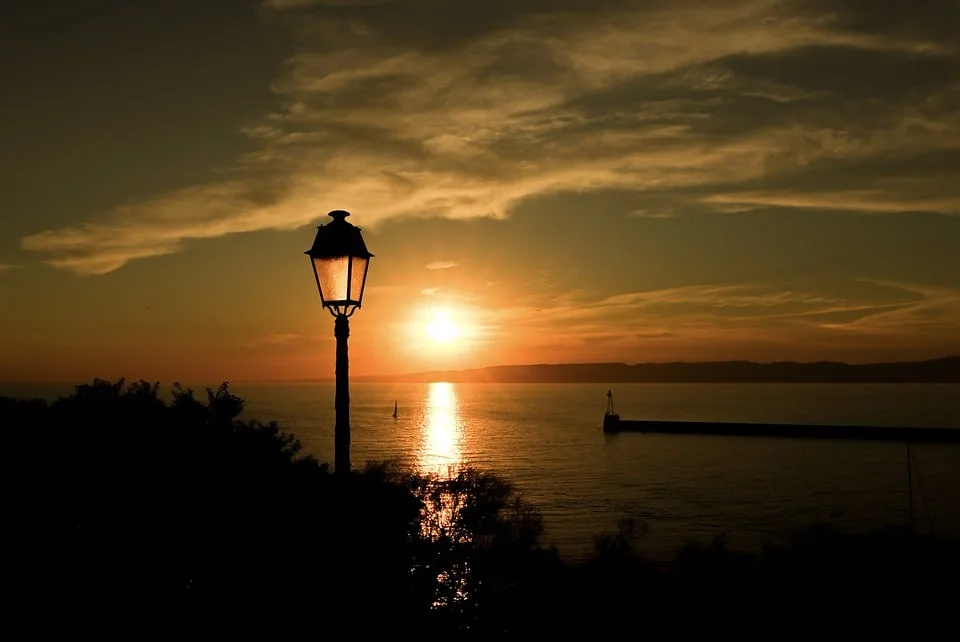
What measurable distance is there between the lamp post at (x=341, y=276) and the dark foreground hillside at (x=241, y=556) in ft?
3.41

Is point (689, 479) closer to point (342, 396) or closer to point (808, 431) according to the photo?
point (808, 431)

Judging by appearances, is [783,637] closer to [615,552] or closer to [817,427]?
[615,552]

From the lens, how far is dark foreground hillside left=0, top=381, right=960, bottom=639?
7391 millimetres

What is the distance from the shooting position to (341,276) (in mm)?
8164

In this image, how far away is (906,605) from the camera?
11.2 meters

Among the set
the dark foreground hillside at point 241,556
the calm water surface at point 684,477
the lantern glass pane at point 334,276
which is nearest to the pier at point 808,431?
the calm water surface at point 684,477

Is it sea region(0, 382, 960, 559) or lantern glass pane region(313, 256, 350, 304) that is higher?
lantern glass pane region(313, 256, 350, 304)

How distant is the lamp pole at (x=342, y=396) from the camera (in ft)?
26.1

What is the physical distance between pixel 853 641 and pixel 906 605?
1.30 m

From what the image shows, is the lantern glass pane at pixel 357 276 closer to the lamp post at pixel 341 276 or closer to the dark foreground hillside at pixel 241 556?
the lamp post at pixel 341 276

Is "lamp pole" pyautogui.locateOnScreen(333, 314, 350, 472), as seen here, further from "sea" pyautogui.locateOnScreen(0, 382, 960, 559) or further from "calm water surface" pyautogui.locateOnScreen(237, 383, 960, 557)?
"calm water surface" pyautogui.locateOnScreen(237, 383, 960, 557)

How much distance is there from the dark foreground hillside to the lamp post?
1.04 meters

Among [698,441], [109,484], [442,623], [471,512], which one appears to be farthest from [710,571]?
[698,441]

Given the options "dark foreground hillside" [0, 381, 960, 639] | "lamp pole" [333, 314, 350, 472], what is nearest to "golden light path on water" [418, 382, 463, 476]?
"dark foreground hillside" [0, 381, 960, 639]
